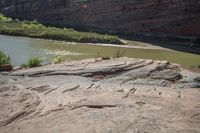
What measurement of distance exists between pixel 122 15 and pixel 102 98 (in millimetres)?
48733

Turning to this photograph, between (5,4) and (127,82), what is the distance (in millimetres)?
62586

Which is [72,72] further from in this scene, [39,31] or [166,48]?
[39,31]

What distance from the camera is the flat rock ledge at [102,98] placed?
1280 centimetres

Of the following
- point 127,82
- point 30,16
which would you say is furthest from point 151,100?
point 30,16

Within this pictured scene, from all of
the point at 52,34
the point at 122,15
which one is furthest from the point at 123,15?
the point at 52,34

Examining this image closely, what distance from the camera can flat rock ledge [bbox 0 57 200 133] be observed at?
42.0 ft

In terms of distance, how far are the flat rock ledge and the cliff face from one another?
37.5m

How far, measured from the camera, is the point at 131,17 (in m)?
62.4

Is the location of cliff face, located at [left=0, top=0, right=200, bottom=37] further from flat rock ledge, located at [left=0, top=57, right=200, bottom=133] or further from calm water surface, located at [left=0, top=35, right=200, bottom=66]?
flat rock ledge, located at [left=0, top=57, right=200, bottom=133]

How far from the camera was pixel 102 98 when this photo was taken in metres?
15.6

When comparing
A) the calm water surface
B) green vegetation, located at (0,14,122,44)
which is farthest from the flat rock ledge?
green vegetation, located at (0,14,122,44)

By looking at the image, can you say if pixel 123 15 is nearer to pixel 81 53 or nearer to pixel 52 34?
pixel 52 34

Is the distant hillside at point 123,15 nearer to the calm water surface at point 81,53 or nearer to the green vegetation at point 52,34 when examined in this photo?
the green vegetation at point 52,34

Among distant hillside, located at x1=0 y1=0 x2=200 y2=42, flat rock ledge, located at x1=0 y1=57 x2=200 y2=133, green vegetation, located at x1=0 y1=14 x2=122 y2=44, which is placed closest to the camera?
flat rock ledge, located at x1=0 y1=57 x2=200 y2=133
